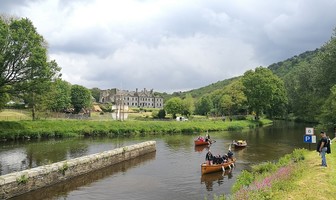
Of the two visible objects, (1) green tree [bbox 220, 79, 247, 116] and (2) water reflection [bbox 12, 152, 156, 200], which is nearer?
(2) water reflection [bbox 12, 152, 156, 200]

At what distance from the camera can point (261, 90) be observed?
9462 cm

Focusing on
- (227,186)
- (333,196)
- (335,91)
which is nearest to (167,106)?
(335,91)

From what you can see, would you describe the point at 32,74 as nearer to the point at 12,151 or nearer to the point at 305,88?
the point at 12,151

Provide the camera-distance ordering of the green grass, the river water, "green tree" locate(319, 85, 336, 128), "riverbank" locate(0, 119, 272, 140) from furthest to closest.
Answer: "green tree" locate(319, 85, 336, 128) → the green grass → "riverbank" locate(0, 119, 272, 140) → the river water

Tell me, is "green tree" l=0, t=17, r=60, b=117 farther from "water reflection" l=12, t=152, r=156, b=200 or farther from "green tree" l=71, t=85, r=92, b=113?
"green tree" l=71, t=85, r=92, b=113

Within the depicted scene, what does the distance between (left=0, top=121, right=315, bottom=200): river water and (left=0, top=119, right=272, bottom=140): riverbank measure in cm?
449

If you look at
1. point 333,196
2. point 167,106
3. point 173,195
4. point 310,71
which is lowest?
point 173,195

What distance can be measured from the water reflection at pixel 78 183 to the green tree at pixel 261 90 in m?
67.2

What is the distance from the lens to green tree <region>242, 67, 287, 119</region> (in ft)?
310

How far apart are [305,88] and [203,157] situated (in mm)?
72359

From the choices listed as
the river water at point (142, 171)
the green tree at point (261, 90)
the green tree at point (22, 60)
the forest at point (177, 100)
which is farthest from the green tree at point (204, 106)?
the green tree at point (22, 60)

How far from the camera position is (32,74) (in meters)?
47.1

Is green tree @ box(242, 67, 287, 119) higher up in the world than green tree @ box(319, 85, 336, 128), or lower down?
higher up

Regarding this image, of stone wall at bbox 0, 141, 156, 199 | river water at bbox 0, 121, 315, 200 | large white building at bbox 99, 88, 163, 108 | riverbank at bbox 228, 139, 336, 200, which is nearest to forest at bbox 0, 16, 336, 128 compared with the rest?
river water at bbox 0, 121, 315, 200
